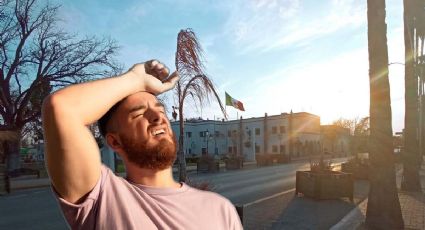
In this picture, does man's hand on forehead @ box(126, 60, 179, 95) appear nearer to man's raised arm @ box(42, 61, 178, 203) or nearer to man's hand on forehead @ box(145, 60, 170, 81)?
man's hand on forehead @ box(145, 60, 170, 81)

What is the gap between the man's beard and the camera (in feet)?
5.23

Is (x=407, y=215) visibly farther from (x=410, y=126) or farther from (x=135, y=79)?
(x=135, y=79)

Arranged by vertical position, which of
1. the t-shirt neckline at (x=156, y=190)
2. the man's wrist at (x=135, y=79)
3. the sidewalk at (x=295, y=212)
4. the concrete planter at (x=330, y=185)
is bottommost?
the sidewalk at (x=295, y=212)

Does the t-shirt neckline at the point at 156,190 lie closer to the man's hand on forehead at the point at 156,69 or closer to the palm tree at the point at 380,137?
the man's hand on forehead at the point at 156,69

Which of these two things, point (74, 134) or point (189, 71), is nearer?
point (74, 134)

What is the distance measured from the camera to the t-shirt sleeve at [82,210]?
1.37 meters

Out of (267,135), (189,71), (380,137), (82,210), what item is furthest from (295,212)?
(267,135)

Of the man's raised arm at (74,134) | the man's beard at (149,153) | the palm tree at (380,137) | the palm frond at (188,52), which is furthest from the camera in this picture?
the palm tree at (380,137)

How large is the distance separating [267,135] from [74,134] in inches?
2708

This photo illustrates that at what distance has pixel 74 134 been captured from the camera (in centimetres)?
133

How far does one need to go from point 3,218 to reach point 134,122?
1028 cm

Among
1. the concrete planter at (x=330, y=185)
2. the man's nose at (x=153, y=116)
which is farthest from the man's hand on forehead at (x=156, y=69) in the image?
the concrete planter at (x=330, y=185)

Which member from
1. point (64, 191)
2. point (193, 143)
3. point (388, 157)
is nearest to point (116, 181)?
point (64, 191)

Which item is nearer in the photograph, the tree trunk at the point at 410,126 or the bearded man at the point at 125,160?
the bearded man at the point at 125,160
